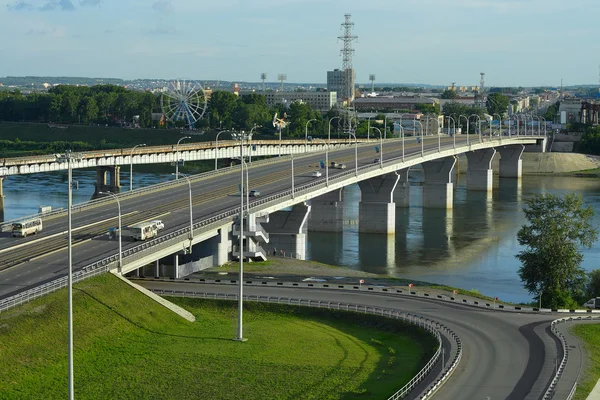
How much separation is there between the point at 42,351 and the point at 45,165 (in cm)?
6870

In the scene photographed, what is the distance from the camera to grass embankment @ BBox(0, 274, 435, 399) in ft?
141

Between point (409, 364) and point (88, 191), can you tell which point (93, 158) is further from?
point (409, 364)

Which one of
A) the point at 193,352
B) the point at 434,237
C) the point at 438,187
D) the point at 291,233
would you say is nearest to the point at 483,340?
the point at 193,352

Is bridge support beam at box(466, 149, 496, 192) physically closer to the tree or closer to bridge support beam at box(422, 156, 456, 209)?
bridge support beam at box(422, 156, 456, 209)

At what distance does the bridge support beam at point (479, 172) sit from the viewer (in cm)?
16300

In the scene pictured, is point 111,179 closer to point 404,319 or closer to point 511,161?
point 404,319

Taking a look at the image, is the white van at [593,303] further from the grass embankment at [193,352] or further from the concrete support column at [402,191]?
the concrete support column at [402,191]

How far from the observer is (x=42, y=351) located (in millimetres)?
45375

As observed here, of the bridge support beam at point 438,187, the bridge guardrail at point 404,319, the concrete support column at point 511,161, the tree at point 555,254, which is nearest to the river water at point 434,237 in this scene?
the bridge support beam at point 438,187

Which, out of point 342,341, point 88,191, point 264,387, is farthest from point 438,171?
point 264,387

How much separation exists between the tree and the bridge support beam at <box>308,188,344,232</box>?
129 feet

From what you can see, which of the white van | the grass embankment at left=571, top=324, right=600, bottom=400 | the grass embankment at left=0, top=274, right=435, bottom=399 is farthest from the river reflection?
the grass embankment at left=0, top=274, right=435, bottom=399

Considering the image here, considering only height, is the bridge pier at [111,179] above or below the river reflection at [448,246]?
Answer: above

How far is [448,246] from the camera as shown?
340 feet
